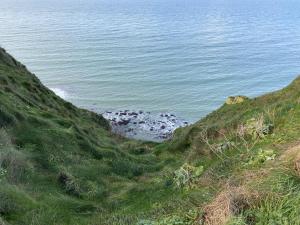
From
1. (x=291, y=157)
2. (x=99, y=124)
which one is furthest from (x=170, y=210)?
(x=99, y=124)

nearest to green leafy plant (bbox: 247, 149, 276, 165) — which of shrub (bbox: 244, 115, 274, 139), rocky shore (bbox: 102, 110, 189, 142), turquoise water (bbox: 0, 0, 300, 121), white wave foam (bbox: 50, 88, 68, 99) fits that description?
shrub (bbox: 244, 115, 274, 139)

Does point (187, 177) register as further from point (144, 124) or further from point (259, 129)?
point (144, 124)

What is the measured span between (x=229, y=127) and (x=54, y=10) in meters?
151

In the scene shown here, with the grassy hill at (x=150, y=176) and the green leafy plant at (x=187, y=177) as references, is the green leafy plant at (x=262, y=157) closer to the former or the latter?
the grassy hill at (x=150, y=176)

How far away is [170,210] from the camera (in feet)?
32.3

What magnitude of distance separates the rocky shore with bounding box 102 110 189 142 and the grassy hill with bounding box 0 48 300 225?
17.5 meters

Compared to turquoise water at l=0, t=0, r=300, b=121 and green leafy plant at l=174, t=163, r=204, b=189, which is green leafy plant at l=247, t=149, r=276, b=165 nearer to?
green leafy plant at l=174, t=163, r=204, b=189

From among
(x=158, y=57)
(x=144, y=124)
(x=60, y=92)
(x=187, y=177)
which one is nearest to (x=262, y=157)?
(x=187, y=177)

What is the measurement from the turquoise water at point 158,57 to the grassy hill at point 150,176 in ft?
101

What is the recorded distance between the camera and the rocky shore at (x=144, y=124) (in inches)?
1823

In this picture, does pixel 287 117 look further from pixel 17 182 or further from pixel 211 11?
pixel 211 11

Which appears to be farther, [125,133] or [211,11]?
[211,11]

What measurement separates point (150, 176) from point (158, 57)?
59.8 meters

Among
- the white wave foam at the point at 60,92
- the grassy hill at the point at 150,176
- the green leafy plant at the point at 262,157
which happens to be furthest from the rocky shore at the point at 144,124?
the green leafy plant at the point at 262,157
